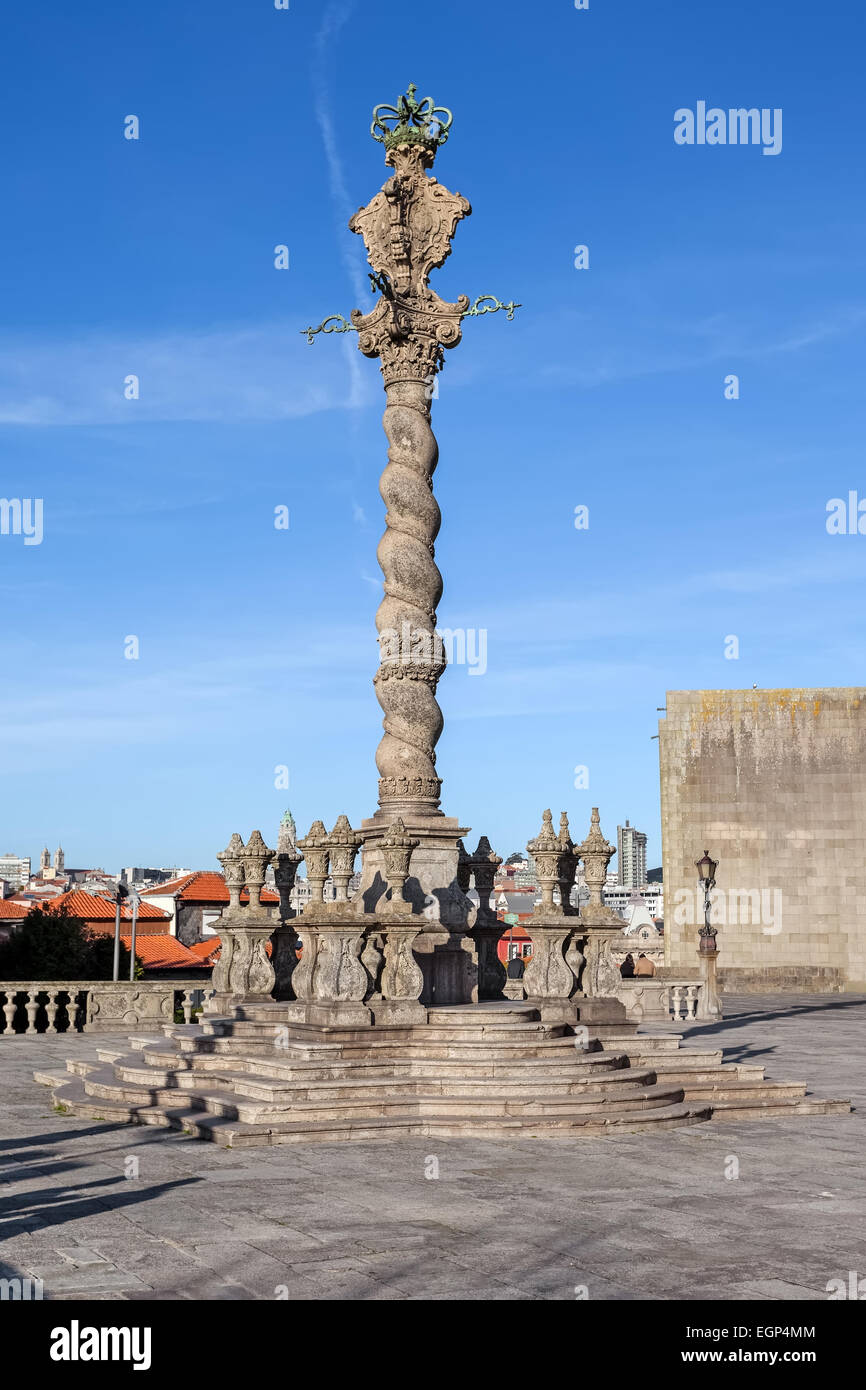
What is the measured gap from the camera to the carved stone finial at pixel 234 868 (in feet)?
64.3

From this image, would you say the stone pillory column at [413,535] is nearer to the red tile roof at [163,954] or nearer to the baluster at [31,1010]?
the baluster at [31,1010]

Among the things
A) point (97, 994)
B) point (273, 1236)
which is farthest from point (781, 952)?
point (273, 1236)

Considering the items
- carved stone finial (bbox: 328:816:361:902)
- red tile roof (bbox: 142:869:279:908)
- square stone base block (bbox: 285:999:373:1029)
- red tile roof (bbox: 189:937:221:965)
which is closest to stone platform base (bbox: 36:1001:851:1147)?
square stone base block (bbox: 285:999:373:1029)

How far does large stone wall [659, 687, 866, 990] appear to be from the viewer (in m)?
37.9

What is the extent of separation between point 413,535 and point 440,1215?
10365mm

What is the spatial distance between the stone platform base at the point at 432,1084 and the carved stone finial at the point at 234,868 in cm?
319

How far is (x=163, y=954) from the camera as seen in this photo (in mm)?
61219

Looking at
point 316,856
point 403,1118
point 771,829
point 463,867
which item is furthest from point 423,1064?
point 771,829

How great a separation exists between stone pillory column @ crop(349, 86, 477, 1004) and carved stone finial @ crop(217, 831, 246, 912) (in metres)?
2.49

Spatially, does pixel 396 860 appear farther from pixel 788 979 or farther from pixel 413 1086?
pixel 788 979

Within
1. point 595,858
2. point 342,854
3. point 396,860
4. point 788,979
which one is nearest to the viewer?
point 396,860

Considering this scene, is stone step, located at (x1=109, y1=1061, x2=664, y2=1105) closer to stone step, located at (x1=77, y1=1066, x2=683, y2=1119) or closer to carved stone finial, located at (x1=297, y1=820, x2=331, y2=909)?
stone step, located at (x1=77, y1=1066, x2=683, y2=1119)

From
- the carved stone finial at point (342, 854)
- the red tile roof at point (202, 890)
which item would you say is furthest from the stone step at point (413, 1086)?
the red tile roof at point (202, 890)
